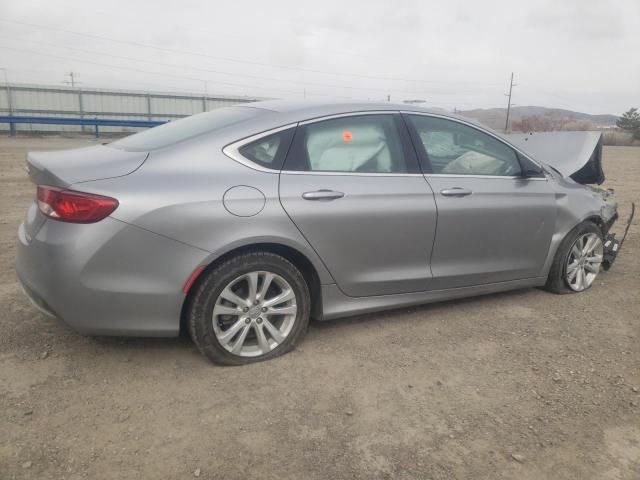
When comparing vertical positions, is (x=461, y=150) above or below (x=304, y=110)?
below

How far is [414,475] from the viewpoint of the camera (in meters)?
2.13

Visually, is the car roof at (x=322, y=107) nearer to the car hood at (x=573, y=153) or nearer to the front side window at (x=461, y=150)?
the front side window at (x=461, y=150)

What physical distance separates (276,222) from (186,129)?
2.96 feet

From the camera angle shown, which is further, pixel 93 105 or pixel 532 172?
pixel 93 105

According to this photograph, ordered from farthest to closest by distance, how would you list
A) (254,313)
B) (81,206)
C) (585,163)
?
(585,163) < (254,313) < (81,206)

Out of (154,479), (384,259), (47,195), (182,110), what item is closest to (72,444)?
(154,479)

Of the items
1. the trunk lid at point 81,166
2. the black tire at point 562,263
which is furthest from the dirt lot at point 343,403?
the trunk lid at point 81,166

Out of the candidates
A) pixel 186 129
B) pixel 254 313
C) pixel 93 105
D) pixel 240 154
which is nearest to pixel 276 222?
pixel 240 154

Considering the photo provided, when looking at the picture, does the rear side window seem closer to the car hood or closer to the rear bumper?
the rear bumper

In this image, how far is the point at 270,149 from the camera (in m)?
2.96

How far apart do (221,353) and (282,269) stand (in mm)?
587

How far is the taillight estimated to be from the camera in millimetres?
2498

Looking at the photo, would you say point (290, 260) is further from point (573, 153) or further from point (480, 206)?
point (573, 153)

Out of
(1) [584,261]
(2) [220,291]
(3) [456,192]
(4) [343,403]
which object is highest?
(3) [456,192]
